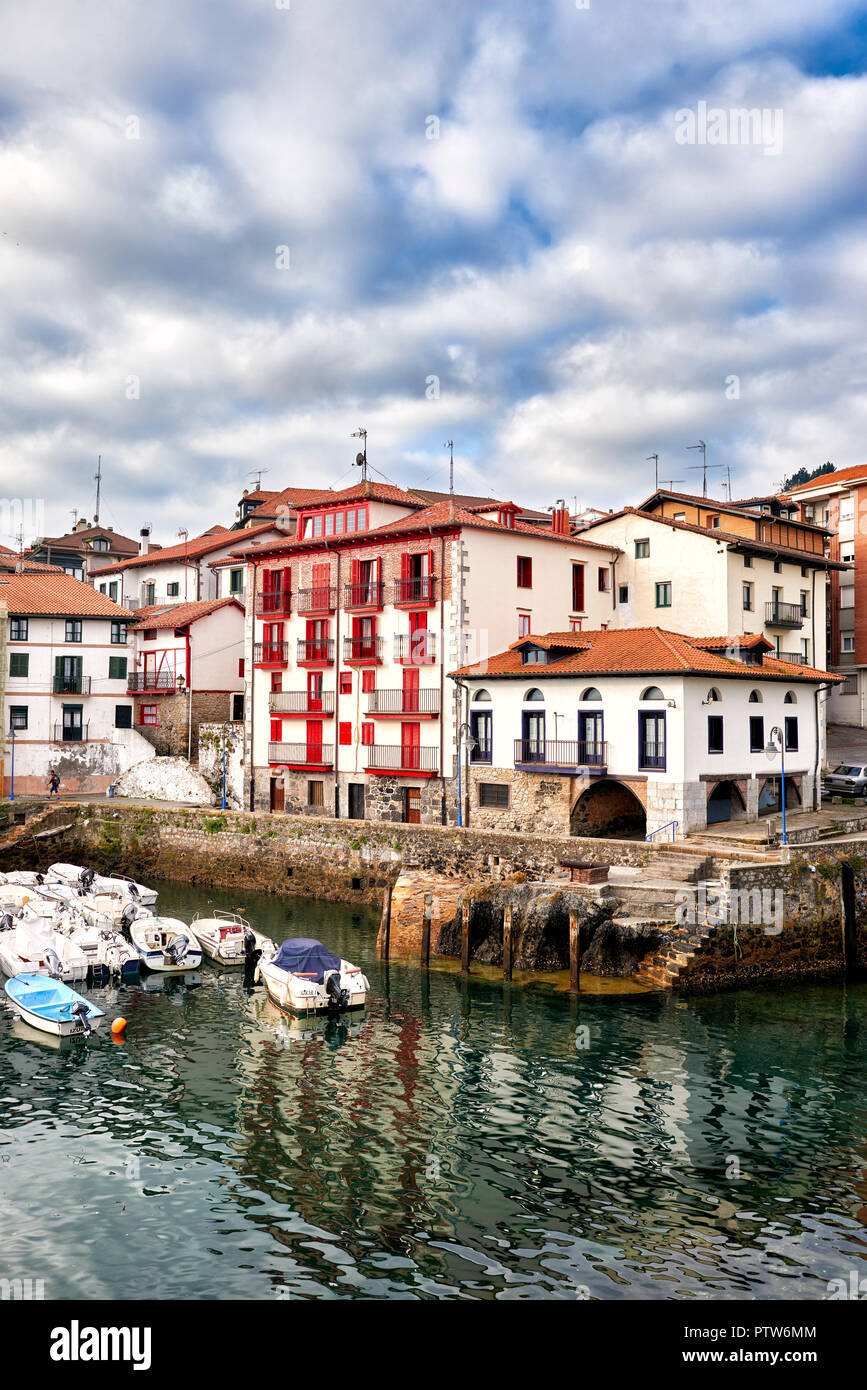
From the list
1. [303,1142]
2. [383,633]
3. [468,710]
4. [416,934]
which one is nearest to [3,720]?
[383,633]

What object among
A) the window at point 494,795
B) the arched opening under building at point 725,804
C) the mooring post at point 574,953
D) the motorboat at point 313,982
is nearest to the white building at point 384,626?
the window at point 494,795

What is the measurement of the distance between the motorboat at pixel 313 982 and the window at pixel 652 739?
14838 mm

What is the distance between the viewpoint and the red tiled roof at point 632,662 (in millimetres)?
38125

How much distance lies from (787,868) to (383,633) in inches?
950

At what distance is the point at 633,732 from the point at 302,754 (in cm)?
2029

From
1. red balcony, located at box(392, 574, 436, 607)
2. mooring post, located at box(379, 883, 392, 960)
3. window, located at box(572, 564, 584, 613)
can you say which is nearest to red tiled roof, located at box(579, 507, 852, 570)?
window, located at box(572, 564, 584, 613)

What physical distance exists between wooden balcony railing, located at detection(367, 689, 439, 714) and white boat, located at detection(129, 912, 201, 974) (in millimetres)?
16962

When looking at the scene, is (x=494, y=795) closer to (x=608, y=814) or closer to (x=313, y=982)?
(x=608, y=814)

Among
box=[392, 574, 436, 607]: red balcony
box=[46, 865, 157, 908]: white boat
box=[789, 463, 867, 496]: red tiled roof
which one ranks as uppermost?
box=[789, 463, 867, 496]: red tiled roof

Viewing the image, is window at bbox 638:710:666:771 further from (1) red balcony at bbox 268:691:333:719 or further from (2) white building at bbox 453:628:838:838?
(1) red balcony at bbox 268:691:333:719

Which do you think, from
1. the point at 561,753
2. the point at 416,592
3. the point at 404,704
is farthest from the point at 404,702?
the point at 561,753

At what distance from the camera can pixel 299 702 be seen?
53094 mm

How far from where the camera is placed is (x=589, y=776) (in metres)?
40.5

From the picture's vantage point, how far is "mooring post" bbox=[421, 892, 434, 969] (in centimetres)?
3481
